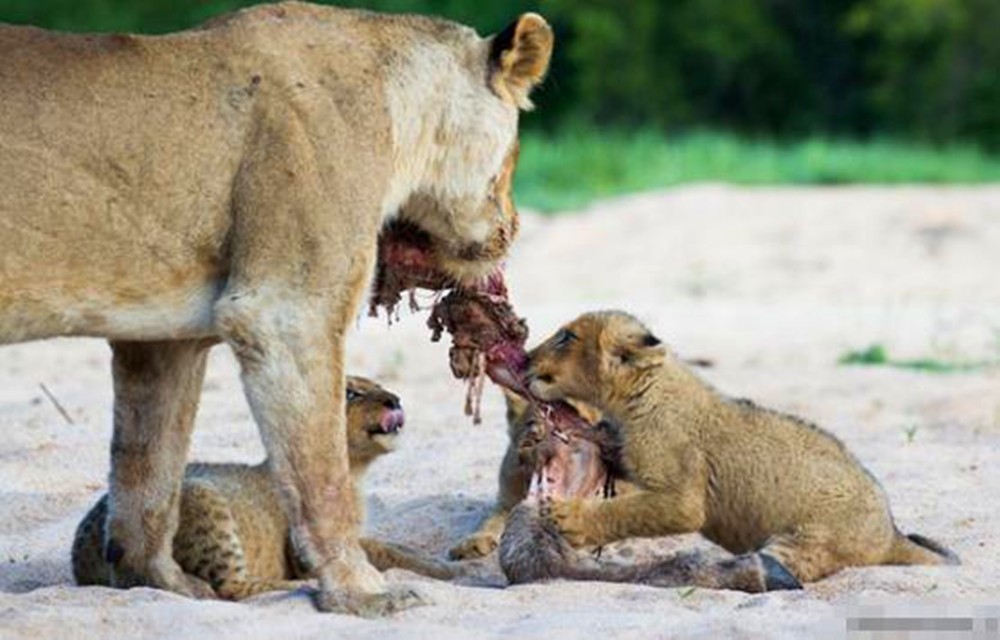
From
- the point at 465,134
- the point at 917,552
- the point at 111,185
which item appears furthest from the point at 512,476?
the point at 111,185

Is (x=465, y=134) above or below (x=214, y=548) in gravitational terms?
above

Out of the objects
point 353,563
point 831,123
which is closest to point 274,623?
point 353,563

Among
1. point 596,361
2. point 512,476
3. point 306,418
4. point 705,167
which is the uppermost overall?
point 306,418

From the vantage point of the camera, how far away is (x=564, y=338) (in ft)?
27.6

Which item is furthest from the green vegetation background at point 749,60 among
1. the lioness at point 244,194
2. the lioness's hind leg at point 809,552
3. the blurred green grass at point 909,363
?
the lioness at point 244,194

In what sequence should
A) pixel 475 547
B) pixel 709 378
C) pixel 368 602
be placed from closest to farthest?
1. pixel 368 602
2. pixel 475 547
3. pixel 709 378

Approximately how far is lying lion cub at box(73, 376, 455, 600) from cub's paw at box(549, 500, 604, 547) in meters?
0.49

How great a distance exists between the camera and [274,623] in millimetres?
6824

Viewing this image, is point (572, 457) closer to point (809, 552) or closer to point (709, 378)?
point (809, 552)

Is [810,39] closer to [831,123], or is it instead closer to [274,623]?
[831,123]

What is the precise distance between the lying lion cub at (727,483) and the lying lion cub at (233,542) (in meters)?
0.64

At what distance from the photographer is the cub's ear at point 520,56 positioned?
7.57 metres

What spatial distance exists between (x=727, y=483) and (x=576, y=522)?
0.48m

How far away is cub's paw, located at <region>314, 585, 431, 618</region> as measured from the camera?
7.07 m
